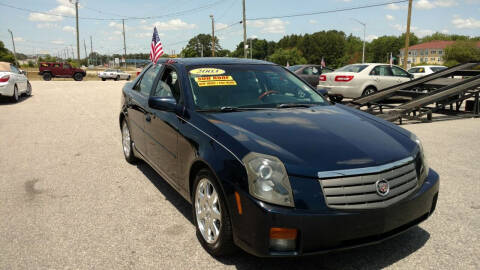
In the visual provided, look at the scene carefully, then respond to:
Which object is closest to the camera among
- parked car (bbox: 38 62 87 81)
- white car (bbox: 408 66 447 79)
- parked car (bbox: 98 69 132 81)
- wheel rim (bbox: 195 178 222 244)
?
wheel rim (bbox: 195 178 222 244)

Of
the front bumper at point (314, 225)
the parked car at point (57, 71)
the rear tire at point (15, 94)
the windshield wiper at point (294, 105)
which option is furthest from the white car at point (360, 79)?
the parked car at point (57, 71)

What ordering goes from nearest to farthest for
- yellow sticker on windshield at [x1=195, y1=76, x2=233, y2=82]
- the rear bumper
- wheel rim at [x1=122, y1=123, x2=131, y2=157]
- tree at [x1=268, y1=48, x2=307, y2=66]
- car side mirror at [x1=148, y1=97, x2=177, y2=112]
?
car side mirror at [x1=148, y1=97, x2=177, y2=112] → yellow sticker on windshield at [x1=195, y1=76, x2=233, y2=82] → wheel rim at [x1=122, y1=123, x2=131, y2=157] → the rear bumper → tree at [x1=268, y1=48, x2=307, y2=66]

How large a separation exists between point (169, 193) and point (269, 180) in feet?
7.60

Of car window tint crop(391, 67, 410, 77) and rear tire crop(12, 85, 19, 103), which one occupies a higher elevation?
car window tint crop(391, 67, 410, 77)

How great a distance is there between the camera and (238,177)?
252 cm

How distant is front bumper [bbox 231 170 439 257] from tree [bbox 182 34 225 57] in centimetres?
12351

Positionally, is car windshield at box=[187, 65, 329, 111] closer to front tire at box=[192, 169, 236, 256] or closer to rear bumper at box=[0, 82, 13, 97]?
front tire at box=[192, 169, 236, 256]

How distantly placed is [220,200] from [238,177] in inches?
12.0

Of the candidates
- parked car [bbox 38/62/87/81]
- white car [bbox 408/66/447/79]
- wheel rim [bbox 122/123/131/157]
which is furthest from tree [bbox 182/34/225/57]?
wheel rim [bbox 122/123/131/157]

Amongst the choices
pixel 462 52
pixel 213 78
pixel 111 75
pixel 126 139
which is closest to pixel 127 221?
pixel 213 78

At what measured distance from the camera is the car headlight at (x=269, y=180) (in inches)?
94.1

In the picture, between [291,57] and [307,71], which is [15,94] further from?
[291,57]

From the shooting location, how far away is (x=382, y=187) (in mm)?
2504

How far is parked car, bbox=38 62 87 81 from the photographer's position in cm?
3774
